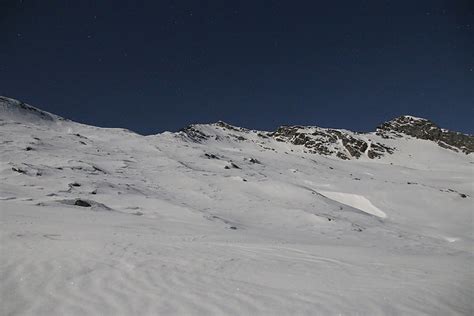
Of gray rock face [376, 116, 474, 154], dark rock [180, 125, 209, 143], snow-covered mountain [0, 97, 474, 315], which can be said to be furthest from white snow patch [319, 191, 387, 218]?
gray rock face [376, 116, 474, 154]

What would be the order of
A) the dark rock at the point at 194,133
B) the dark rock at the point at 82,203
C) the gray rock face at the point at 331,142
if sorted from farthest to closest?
1. the gray rock face at the point at 331,142
2. the dark rock at the point at 194,133
3. the dark rock at the point at 82,203

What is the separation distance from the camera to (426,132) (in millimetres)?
120625

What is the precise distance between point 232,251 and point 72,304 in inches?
190

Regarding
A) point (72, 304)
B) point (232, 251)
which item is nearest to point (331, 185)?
point (232, 251)

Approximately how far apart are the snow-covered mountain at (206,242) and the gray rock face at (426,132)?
97825 mm

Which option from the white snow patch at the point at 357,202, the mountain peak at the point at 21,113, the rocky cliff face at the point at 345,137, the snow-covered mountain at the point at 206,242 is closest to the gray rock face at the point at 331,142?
the rocky cliff face at the point at 345,137

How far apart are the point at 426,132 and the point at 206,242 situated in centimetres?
13558

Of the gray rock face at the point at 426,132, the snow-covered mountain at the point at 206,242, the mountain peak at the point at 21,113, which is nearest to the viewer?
the snow-covered mountain at the point at 206,242

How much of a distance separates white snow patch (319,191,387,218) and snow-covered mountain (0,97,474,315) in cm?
16

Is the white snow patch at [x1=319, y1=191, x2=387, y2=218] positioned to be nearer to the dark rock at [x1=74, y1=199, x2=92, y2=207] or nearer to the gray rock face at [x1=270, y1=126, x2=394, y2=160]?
the dark rock at [x1=74, y1=199, x2=92, y2=207]

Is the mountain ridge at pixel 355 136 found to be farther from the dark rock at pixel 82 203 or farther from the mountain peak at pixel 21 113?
the dark rock at pixel 82 203

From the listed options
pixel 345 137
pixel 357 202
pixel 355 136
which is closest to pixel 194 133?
pixel 345 137

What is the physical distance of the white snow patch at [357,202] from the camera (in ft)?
86.1

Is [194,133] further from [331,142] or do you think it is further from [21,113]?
[331,142]
